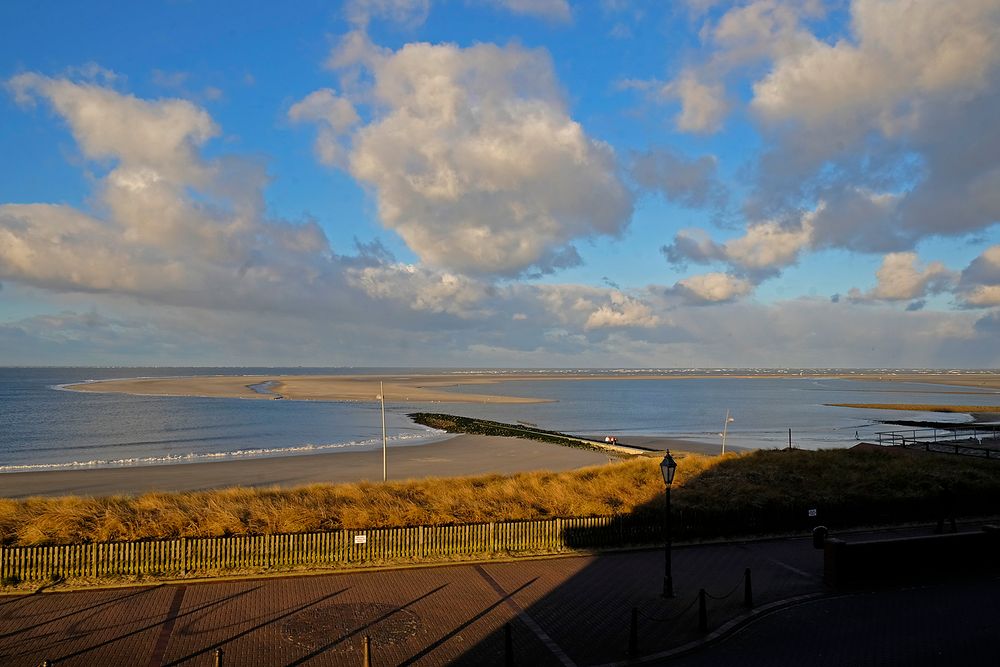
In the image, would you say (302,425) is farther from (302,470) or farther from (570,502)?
(570,502)

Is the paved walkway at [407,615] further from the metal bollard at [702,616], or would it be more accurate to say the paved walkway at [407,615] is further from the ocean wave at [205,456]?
the ocean wave at [205,456]

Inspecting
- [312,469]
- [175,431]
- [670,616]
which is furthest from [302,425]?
[670,616]

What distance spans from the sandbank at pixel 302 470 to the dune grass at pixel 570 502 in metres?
14.1

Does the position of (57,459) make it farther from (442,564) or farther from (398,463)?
(442,564)

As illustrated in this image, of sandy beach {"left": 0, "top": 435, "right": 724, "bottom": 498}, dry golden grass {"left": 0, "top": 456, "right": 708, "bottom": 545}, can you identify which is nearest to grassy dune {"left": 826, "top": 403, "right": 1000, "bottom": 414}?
sandy beach {"left": 0, "top": 435, "right": 724, "bottom": 498}

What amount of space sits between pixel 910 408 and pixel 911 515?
9545 cm

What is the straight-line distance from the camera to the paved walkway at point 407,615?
12922mm

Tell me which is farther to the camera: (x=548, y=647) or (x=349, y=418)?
(x=349, y=418)

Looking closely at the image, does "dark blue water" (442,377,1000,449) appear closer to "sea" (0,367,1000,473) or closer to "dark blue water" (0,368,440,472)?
"sea" (0,367,1000,473)

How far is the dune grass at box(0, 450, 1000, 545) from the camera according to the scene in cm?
1917

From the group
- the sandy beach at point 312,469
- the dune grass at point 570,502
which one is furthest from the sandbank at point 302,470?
the dune grass at point 570,502

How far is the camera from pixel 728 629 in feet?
47.3

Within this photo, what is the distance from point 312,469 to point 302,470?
23.3 inches

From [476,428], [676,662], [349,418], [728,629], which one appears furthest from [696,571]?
[349,418]
